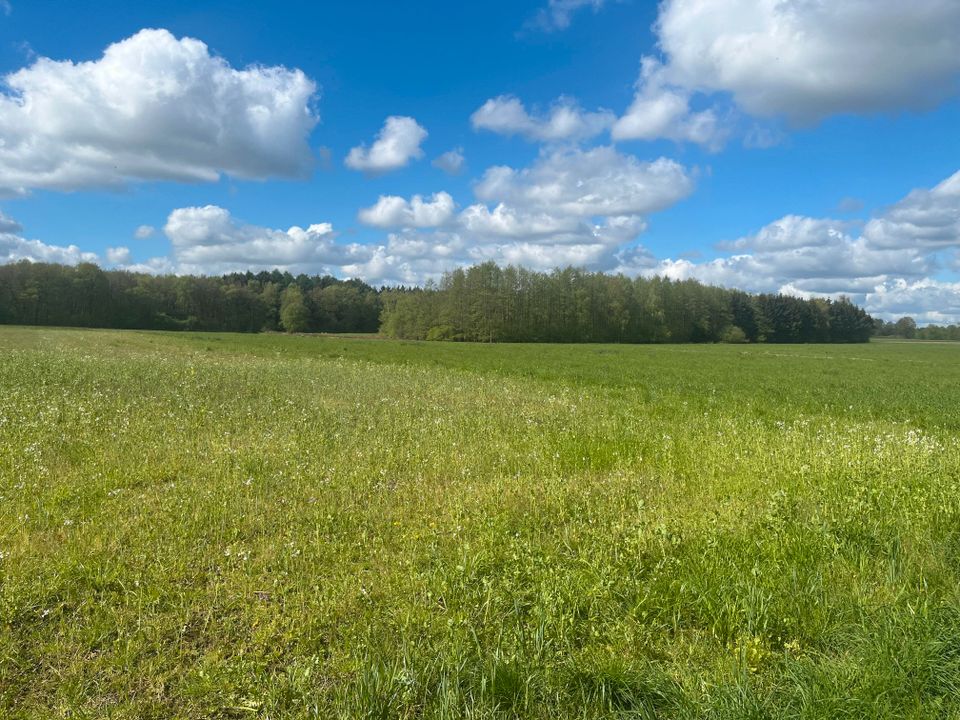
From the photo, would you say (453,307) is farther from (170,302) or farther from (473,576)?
(473,576)

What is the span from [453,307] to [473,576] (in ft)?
338

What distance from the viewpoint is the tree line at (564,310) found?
10775 centimetres

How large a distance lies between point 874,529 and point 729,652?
2.77 meters

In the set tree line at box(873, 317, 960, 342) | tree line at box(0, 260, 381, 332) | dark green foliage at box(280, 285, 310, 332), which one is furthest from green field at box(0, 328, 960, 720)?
tree line at box(873, 317, 960, 342)

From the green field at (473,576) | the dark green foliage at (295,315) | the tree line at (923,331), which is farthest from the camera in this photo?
the tree line at (923,331)

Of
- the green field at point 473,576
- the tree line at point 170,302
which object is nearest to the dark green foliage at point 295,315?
the tree line at point 170,302

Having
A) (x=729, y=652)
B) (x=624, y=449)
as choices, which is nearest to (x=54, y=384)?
(x=624, y=449)

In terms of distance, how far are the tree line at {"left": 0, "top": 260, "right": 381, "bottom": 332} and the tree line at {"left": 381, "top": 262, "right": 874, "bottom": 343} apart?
63.9ft

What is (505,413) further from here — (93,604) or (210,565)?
(93,604)

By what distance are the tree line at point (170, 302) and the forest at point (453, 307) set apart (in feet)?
0.67

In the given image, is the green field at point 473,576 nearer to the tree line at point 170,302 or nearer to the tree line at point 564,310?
the tree line at point 564,310

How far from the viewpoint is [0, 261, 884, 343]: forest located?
351 feet

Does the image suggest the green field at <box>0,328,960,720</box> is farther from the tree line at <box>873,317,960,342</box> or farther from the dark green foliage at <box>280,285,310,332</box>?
the tree line at <box>873,317,960,342</box>

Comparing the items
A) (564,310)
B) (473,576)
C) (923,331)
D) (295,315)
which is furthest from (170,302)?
(923,331)
